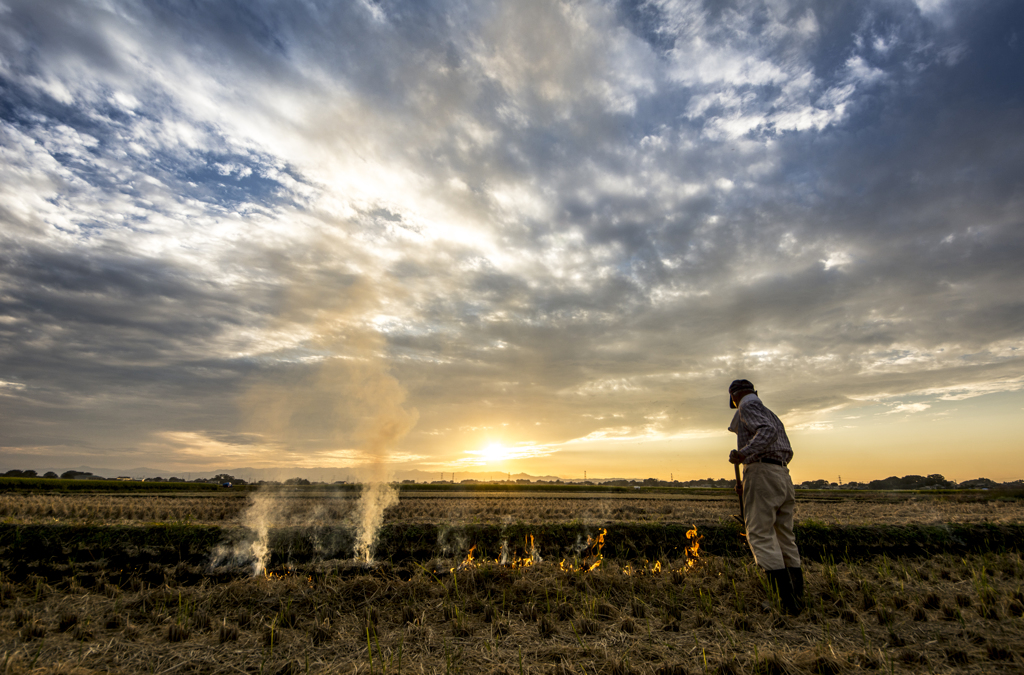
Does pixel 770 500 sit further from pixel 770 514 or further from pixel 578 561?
pixel 578 561

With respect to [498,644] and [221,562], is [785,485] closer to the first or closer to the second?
[498,644]

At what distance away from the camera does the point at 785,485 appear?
5586mm

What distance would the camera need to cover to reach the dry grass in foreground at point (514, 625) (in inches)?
159

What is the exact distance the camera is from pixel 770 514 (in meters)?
5.51

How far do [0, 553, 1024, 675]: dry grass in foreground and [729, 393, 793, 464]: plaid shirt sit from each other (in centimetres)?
176

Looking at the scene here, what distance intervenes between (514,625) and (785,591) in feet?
10.4

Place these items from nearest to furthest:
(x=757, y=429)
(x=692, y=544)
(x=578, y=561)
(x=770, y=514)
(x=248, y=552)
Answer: (x=770, y=514) < (x=757, y=429) < (x=578, y=561) < (x=248, y=552) < (x=692, y=544)

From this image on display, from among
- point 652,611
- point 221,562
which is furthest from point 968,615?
point 221,562

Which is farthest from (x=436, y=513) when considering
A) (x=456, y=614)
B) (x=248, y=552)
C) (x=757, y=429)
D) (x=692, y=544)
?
(x=757, y=429)

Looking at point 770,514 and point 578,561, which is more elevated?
point 770,514

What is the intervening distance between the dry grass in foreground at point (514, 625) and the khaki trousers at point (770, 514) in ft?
2.06

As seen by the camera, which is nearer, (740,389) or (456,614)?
(456,614)

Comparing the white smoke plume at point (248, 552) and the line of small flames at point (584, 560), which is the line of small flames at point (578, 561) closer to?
the line of small flames at point (584, 560)

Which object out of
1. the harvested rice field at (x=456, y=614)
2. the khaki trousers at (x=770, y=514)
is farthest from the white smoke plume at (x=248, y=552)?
the khaki trousers at (x=770, y=514)
